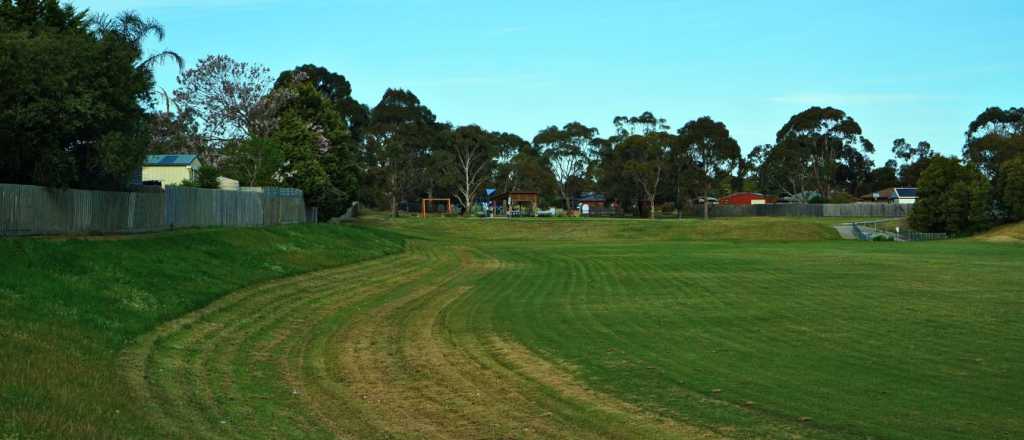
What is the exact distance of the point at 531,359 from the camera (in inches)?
553

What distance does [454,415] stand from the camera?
10.5m

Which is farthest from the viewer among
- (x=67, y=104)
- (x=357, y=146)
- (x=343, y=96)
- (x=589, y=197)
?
(x=589, y=197)

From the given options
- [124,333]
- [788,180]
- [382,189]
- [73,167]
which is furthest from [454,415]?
[788,180]

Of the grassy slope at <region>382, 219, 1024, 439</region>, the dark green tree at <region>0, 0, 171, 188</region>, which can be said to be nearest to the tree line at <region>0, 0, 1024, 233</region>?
the dark green tree at <region>0, 0, 171, 188</region>

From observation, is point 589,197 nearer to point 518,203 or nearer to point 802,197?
point 802,197

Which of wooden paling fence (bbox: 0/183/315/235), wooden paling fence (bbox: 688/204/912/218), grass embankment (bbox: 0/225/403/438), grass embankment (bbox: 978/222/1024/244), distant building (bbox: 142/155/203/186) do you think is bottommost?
grass embankment (bbox: 0/225/403/438)

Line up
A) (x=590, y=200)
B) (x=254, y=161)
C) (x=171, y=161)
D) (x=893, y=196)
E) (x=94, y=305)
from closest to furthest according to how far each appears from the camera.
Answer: (x=94, y=305) < (x=254, y=161) < (x=171, y=161) < (x=893, y=196) < (x=590, y=200)

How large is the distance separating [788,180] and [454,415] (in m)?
152

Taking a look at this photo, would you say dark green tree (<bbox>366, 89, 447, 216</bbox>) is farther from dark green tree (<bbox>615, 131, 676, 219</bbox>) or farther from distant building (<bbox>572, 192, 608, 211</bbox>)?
distant building (<bbox>572, 192, 608, 211</bbox>)

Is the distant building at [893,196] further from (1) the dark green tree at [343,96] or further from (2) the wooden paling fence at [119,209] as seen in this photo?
(2) the wooden paling fence at [119,209]

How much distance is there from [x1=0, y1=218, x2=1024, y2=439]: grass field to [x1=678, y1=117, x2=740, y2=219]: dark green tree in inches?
3655

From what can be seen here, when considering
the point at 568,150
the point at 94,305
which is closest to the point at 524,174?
the point at 568,150

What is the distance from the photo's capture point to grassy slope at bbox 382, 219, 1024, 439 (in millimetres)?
10109

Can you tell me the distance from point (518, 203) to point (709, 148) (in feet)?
91.3
